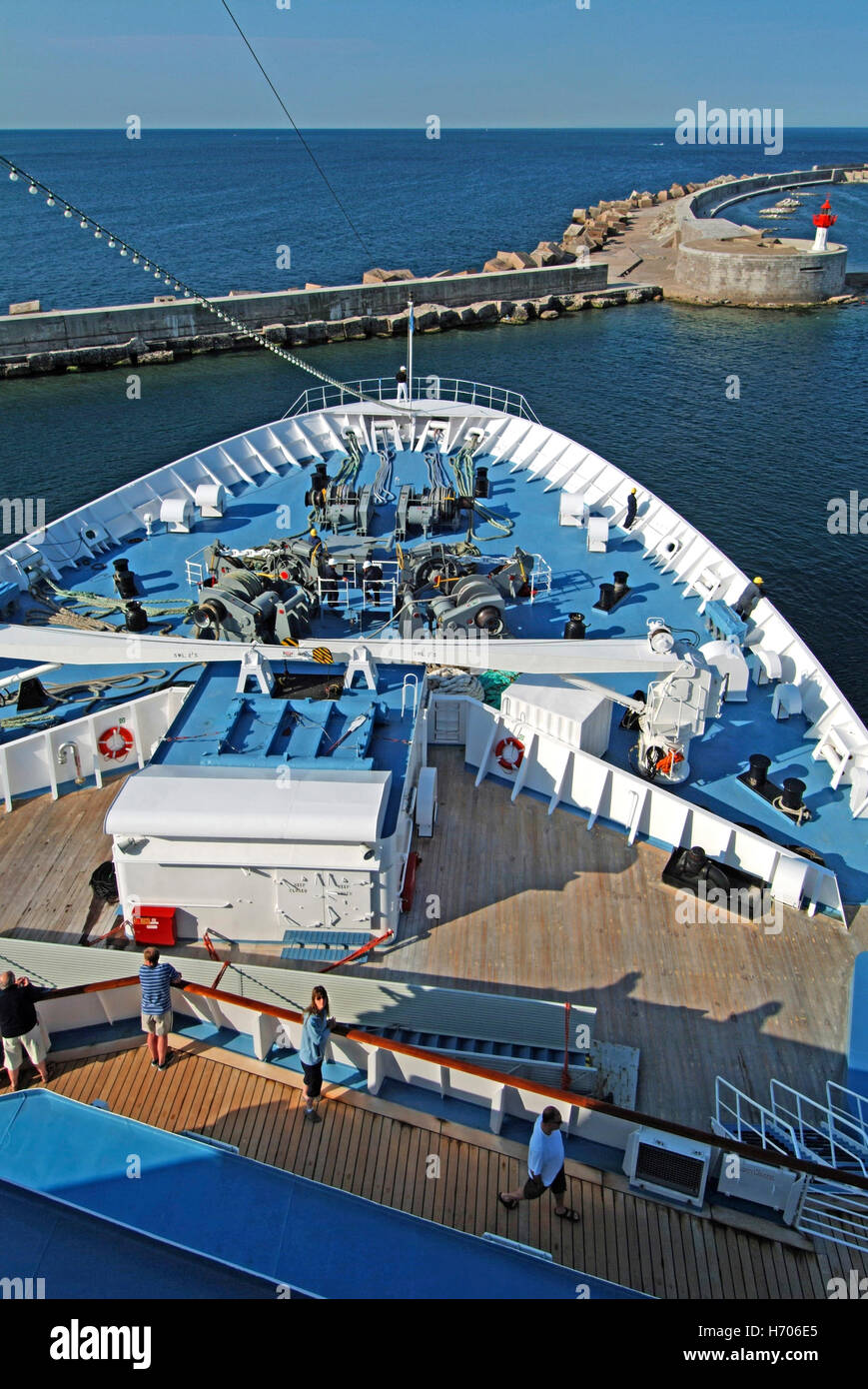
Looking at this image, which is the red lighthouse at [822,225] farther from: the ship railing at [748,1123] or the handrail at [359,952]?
the ship railing at [748,1123]

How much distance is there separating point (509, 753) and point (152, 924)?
6.50 metres

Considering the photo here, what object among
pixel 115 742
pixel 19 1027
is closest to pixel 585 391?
pixel 115 742

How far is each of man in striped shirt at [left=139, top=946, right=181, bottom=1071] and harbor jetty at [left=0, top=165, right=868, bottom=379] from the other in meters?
54.9

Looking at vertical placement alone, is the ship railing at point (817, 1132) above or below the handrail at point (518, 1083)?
below

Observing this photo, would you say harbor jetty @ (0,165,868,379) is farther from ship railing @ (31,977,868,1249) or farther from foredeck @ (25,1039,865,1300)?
foredeck @ (25,1039,865,1300)

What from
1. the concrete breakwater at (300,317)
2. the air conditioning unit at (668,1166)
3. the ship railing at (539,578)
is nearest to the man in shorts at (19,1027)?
the air conditioning unit at (668,1166)

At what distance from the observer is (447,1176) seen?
887cm

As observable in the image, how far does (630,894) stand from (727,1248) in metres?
5.13

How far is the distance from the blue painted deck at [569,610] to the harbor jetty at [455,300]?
1506 inches

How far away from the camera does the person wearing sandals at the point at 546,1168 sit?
791 cm

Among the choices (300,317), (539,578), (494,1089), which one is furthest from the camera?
(300,317)

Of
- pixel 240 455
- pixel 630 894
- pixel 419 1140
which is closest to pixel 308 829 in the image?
pixel 419 1140

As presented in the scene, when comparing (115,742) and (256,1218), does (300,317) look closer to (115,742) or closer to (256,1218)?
(115,742)

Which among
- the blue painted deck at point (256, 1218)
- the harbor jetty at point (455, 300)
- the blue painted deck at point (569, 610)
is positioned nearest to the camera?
the blue painted deck at point (256, 1218)
